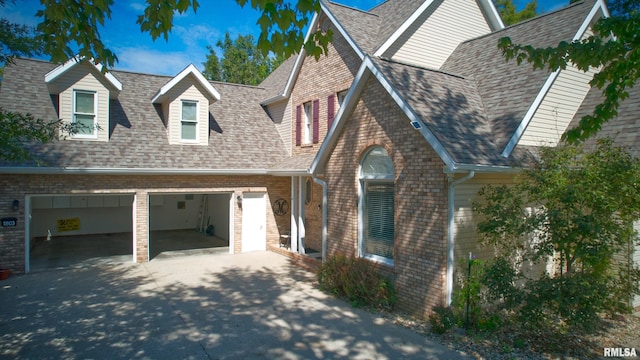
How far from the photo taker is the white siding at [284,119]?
1792 cm

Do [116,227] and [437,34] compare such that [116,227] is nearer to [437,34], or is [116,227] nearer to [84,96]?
[84,96]

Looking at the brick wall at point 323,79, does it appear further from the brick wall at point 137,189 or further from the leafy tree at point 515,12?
the leafy tree at point 515,12

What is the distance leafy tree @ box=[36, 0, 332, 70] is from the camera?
5411 mm

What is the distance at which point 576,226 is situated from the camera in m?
7.12

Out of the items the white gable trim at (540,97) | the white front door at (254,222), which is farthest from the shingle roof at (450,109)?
the white front door at (254,222)

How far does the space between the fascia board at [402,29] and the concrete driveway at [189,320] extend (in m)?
7.61

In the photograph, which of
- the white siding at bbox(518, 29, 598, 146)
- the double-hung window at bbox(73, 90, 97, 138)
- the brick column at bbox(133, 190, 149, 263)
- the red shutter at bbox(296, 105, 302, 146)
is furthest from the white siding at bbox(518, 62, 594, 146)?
the double-hung window at bbox(73, 90, 97, 138)

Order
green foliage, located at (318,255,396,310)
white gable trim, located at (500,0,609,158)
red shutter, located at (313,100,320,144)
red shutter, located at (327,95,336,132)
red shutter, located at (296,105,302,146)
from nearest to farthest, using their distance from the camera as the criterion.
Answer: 1. white gable trim, located at (500,0,609,158)
2. green foliage, located at (318,255,396,310)
3. red shutter, located at (327,95,336,132)
4. red shutter, located at (313,100,320,144)
5. red shutter, located at (296,105,302,146)

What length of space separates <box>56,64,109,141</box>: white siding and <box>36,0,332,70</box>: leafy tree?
25.5ft

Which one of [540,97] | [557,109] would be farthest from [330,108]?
[557,109]

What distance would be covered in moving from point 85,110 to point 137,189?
129 inches

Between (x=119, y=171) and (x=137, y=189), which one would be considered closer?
(x=119, y=171)

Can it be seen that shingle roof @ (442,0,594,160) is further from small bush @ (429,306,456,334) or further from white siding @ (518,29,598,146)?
small bush @ (429,306,456,334)

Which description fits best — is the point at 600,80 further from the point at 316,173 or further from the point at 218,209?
the point at 218,209
